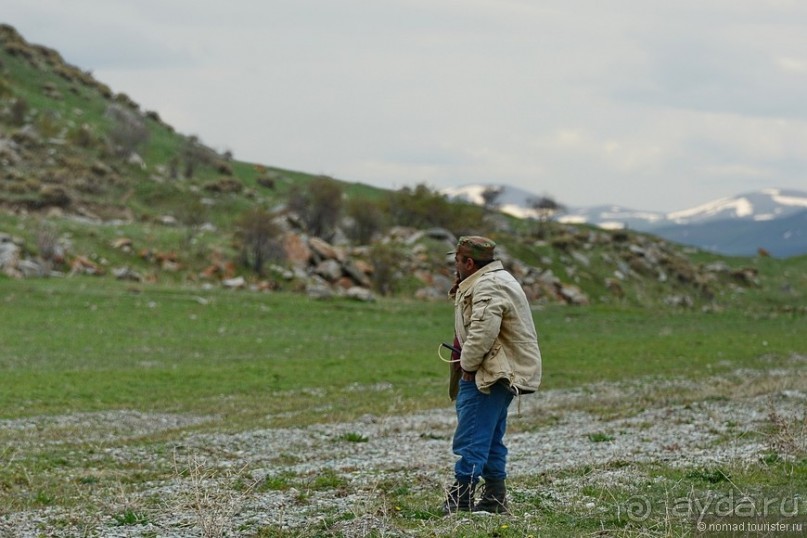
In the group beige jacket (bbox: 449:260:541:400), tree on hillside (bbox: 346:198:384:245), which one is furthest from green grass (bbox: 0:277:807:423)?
tree on hillside (bbox: 346:198:384:245)

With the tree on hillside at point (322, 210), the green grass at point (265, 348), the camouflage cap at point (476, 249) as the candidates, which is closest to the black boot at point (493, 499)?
the camouflage cap at point (476, 249)

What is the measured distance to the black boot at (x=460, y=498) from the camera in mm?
11338

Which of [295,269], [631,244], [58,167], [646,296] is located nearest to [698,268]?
[631,244]

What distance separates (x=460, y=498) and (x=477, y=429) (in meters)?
0.82

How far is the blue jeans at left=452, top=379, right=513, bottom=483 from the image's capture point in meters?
11.5

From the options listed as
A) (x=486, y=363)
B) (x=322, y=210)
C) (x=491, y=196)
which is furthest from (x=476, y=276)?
(x=491, y=196)

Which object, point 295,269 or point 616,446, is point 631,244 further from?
point 616,446

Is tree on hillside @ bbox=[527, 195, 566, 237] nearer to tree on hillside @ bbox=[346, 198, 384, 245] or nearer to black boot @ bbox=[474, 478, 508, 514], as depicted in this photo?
tree on hillside @ bbox=[346, 198, 384, 245]

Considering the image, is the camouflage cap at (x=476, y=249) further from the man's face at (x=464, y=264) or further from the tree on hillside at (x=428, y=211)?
the tree on hillside at (x=428, y=211)

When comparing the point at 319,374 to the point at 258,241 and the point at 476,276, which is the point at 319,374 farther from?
the point at 258,241

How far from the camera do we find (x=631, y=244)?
91562mm

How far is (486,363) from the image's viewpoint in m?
11.4

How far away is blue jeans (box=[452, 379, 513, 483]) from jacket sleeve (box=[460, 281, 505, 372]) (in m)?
0.46

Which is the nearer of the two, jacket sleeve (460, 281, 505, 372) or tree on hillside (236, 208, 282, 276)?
jacket sleeve (460, 281, 505, 372)
